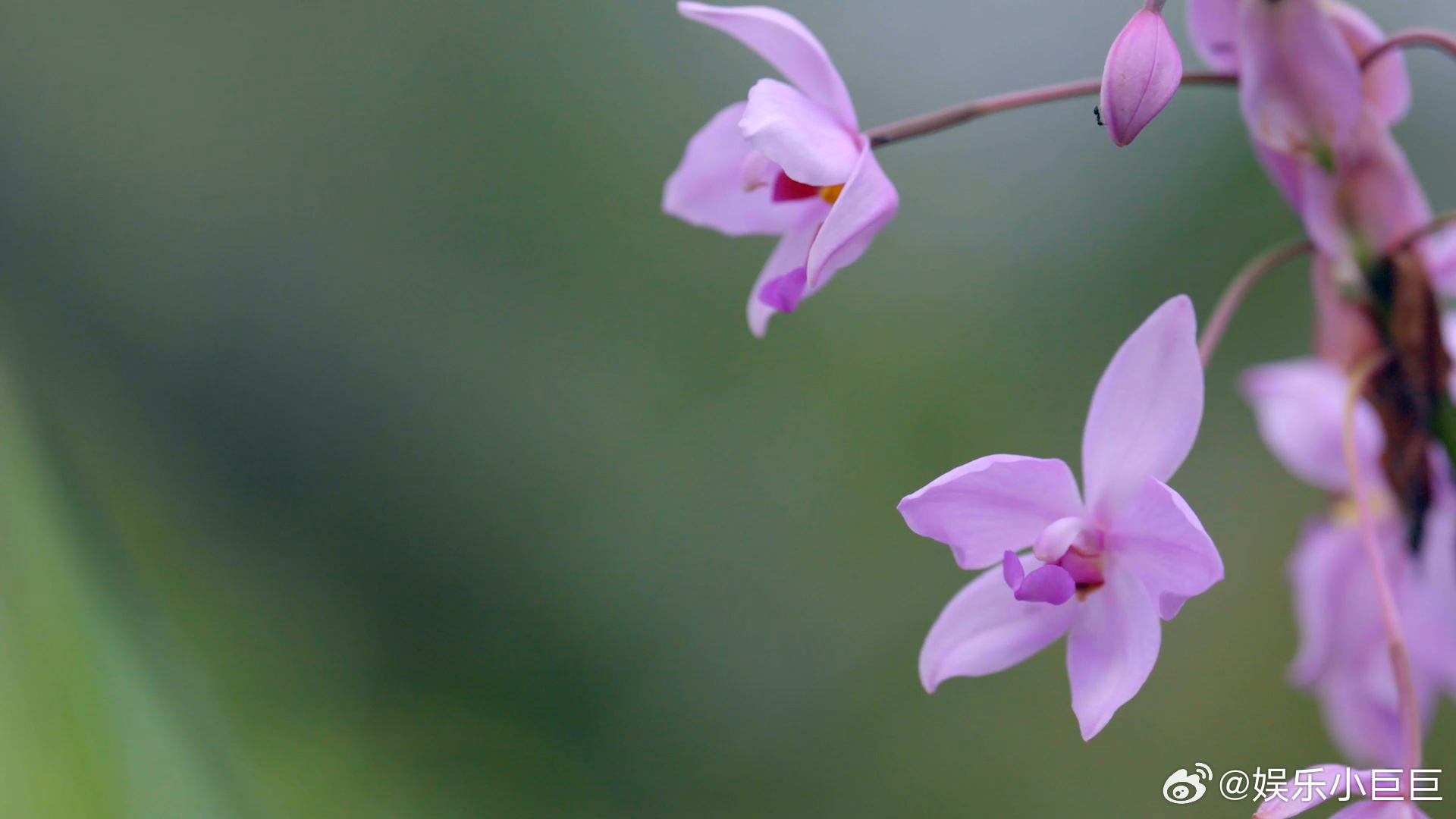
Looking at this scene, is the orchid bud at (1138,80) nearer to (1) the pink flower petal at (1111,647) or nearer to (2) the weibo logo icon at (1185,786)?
(1) the pink flower petal at (1111,647)

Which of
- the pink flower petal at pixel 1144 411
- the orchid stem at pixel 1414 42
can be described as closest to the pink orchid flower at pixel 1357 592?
the orchid stem at pixel 1414 42

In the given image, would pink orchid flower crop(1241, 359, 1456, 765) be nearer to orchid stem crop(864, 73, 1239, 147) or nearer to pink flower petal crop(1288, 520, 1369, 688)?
pink flower petal crop(1288, 520, 1369, 688)

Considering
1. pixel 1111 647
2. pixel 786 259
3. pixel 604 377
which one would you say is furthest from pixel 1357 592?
pixel 604 377

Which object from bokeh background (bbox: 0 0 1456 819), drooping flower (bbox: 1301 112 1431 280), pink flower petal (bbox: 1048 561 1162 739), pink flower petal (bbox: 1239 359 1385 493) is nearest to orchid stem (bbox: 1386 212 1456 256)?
drooping flower (bbox: 1301 112 1431 280)

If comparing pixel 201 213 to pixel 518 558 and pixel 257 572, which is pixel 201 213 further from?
pixel 518 558

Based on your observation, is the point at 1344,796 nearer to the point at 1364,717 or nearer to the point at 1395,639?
the point at 1395,639

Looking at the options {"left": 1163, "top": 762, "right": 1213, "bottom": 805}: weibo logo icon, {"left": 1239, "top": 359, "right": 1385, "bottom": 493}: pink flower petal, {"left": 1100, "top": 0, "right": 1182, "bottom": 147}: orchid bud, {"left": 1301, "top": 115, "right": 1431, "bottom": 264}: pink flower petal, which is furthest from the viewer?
{"left": 1239, "top": 359, "right": 1385, "bottom": 493}: pink flower petal

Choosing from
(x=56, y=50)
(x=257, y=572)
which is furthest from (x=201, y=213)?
(x=257, y=572)
